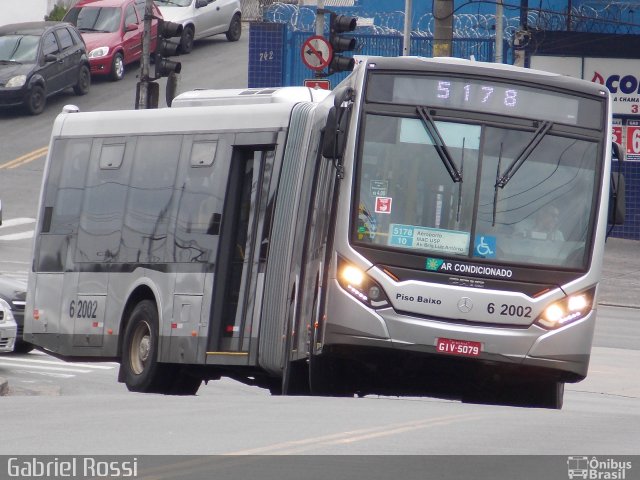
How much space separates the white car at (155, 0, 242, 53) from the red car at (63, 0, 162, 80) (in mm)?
1115

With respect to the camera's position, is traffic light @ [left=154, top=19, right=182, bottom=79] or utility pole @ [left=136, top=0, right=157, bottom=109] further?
utility pole @ [left=136, top=0, right=157, bottom=109]

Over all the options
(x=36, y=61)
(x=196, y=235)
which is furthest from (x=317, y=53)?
(x=196, y=235)

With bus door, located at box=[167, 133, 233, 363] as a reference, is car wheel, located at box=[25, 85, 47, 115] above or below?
below

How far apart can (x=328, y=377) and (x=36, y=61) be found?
26701 mm

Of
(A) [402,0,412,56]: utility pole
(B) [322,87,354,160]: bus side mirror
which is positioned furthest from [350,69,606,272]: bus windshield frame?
(A) [402,0,412,56]: utility pole

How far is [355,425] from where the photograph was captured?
9906 millimetres

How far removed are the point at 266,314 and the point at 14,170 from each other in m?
24.4

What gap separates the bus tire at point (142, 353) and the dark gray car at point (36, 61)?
2307 cm

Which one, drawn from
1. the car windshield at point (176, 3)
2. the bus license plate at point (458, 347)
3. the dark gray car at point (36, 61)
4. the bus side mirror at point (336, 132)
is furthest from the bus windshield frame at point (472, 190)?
the car windshield at point (176, 3)

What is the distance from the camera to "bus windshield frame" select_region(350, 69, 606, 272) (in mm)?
11531

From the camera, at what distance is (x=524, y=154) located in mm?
11688

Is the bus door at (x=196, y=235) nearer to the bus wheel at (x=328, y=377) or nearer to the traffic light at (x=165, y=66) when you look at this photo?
the bus wheel at (x=328, y=377)
